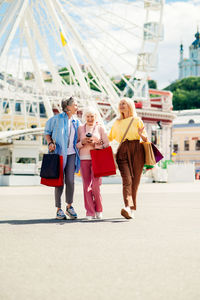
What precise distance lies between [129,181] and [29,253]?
371cm

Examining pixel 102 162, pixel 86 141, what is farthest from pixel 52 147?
pixel 102 162

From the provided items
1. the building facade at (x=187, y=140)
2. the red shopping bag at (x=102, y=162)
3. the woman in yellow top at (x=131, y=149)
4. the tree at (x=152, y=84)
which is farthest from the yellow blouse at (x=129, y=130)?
the tree at (x=152, y=84)

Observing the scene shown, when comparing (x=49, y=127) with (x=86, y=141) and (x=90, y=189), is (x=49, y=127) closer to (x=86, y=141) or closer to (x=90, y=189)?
(x=86, y=141)

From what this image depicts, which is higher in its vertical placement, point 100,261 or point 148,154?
point 148,154

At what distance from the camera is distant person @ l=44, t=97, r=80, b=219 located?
867cm

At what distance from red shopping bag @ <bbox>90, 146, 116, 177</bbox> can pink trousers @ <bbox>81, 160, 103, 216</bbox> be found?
17 centimetres

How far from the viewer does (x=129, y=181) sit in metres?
8.60

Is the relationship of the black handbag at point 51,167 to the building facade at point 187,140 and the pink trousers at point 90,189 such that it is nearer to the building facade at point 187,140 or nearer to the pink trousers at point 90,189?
the pink trousers at point 90,189

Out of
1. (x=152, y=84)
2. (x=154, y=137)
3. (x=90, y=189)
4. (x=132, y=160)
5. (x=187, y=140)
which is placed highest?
(x=152, y=84)

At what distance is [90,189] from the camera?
8.71 m

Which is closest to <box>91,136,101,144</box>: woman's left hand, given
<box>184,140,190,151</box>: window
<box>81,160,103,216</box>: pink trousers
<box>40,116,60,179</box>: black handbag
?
<box>81,160,103,216</box>: pink trousers

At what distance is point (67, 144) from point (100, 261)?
425cm

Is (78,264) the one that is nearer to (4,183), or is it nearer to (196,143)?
(4,183)

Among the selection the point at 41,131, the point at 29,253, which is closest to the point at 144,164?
the point at 29,253
